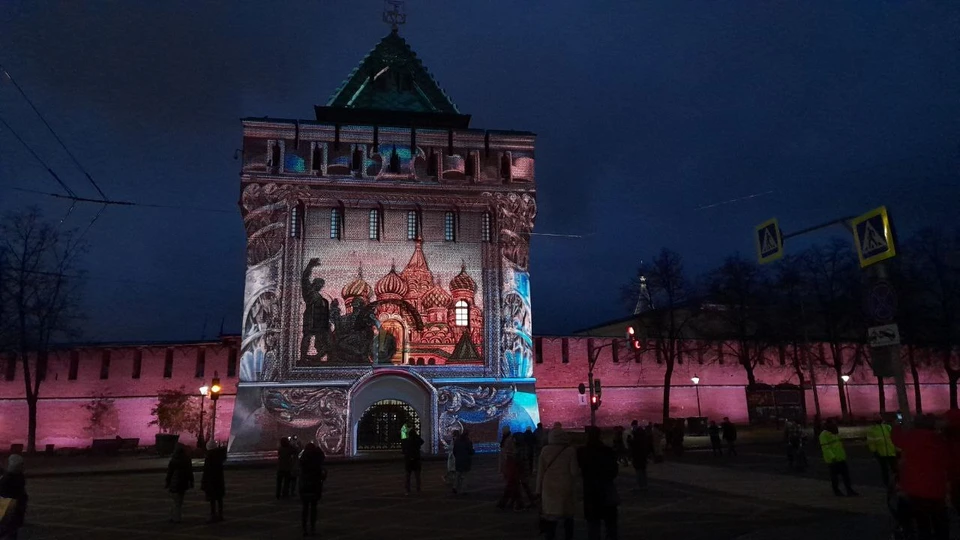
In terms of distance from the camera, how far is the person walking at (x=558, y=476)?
7184mm

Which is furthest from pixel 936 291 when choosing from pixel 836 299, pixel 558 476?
pixel 558 476

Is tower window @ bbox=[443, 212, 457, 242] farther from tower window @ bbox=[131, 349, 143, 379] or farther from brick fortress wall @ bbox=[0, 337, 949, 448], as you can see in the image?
tower window @ bbox=[131, 349, 143, 379]

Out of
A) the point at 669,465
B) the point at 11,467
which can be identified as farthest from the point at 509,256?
the point at 11,467

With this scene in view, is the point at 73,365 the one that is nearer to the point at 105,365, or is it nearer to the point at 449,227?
the point at 105,365

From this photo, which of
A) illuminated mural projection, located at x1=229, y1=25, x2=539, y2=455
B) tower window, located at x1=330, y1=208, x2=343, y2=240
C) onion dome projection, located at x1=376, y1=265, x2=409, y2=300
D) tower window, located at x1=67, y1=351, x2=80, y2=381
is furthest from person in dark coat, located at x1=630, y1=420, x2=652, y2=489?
tower window, located at x1=67, y1=351, x2=80, y2=381

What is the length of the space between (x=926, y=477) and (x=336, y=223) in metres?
25.5

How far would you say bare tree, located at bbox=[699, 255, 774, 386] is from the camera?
35.2 m

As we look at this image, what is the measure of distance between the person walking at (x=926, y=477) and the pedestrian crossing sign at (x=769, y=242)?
7.25m

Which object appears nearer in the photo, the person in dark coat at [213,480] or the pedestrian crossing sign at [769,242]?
the person in dark coat at [213,480]

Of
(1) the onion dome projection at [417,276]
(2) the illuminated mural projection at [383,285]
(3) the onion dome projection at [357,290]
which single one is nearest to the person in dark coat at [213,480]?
(2) the illuminated mural projection at [383,285]

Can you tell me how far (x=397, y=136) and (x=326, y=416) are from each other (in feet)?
42.0

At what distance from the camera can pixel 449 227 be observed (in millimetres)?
29844

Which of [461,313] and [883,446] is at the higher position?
[461,313]

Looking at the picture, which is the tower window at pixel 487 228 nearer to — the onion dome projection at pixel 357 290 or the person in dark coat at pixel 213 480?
the onion dome projection at pixel 357 290
